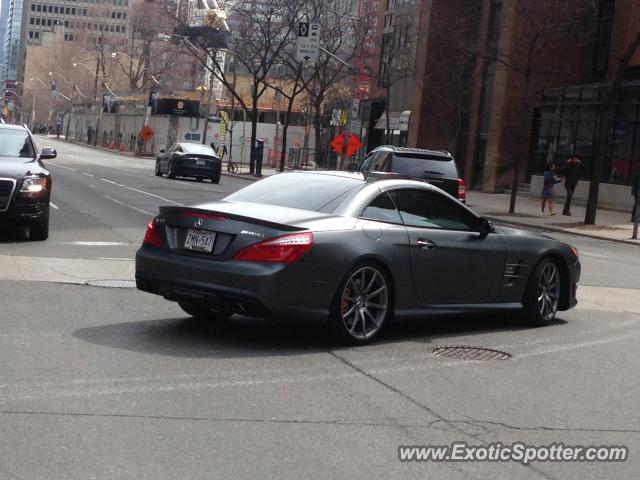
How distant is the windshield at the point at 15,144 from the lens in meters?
16.5

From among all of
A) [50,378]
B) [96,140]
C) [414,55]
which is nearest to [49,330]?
[50,378]

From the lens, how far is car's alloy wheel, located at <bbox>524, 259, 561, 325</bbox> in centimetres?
1053

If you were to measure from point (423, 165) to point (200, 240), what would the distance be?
14549 mm

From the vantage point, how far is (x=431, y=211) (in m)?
9.72

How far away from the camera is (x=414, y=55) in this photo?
6131cm

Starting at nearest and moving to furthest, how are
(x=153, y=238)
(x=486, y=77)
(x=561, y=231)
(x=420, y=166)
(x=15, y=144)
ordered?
(x=153, y=238), (x=15, y=144), (x=420, y=166), (x=561, y=231), (x=486, y=77)

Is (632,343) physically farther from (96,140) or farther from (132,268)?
(96,140)

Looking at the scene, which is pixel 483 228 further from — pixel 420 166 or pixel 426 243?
pixel 420 166

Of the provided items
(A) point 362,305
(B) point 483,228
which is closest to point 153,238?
(A) point 362,305

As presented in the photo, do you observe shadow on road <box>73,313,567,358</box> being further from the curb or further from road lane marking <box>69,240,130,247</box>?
the curb

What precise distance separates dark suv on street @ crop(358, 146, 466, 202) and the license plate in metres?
13.6

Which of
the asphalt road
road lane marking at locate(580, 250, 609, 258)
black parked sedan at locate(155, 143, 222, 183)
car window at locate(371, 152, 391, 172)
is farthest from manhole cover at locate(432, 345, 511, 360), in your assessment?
black parked sedan at locate(155, 143, 222, 183)

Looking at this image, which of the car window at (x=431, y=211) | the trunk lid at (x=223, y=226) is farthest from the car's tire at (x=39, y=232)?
→ the car window at (x=431, y=211)

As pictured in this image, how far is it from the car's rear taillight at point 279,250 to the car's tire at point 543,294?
3.07 meters
